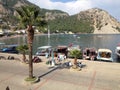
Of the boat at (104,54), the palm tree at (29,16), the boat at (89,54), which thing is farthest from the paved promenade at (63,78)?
the boat at (89,54)

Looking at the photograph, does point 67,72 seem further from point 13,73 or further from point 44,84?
point 13,73

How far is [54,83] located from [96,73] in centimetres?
746

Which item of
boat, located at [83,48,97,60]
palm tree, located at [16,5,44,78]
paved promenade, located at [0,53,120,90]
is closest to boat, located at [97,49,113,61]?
boat, located at [83,48,97,60]

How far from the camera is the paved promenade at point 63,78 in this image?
19.8m

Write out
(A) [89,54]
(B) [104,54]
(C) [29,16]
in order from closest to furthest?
(C) [29,16] < (B) [104,54] < (A) [89,54]

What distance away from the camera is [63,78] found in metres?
22.9

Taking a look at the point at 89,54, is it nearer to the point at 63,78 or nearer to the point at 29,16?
the point at 63,78

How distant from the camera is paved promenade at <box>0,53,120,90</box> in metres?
19.8

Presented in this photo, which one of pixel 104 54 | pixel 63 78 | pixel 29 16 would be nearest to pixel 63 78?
pixel 63 78

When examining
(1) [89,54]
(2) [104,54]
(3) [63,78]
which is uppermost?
(2) [104,54]

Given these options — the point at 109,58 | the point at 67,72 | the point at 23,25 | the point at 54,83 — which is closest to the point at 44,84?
the point at 54,83

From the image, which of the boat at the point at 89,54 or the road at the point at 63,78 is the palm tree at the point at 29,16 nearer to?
the road at the point at 63,78

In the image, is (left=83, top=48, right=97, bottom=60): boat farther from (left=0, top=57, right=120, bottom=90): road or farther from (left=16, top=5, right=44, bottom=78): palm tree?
(left=16, top=5, right=44, bottom=78): palm tree

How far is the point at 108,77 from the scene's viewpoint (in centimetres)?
2359
